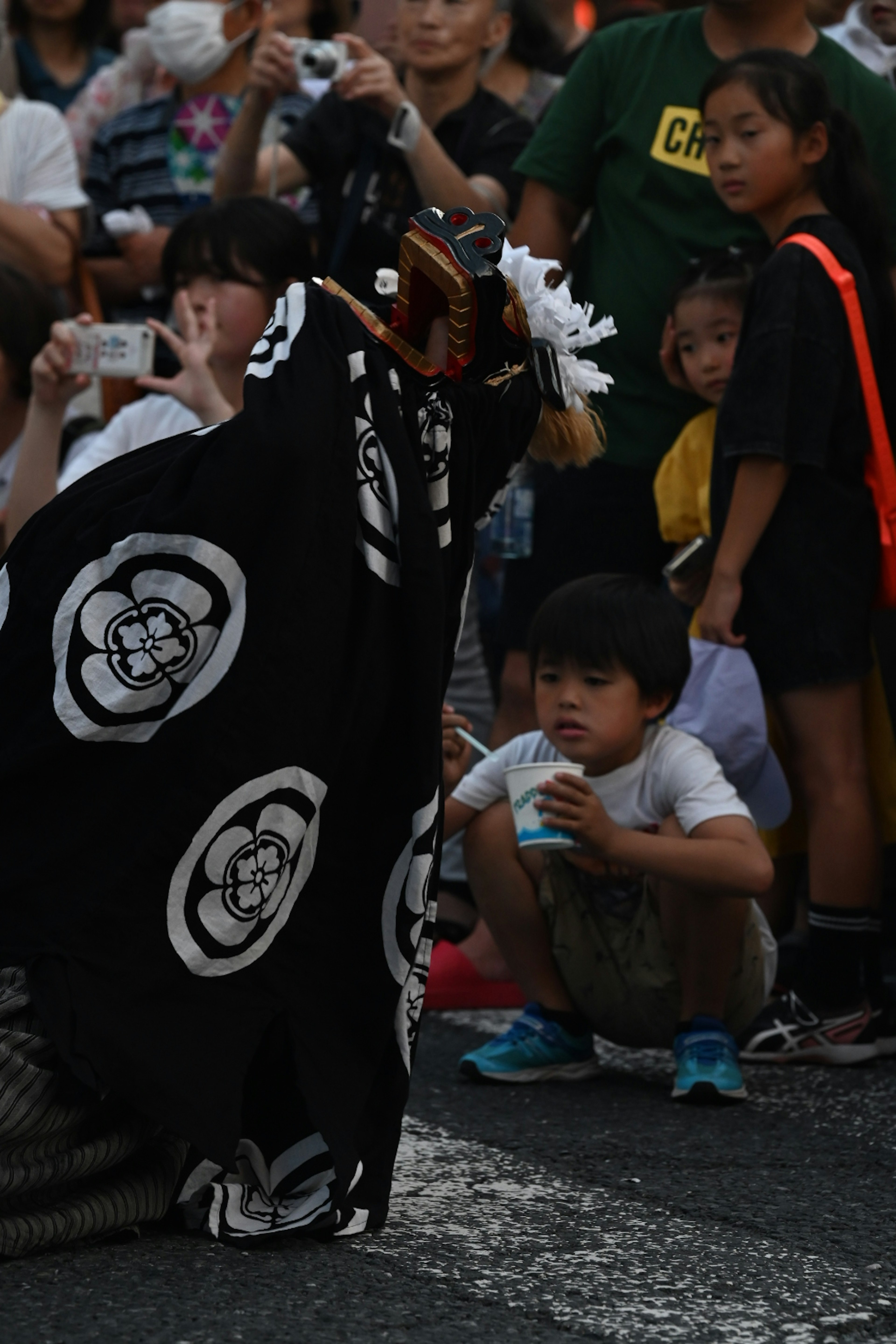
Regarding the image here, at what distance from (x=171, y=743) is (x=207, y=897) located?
0.17m

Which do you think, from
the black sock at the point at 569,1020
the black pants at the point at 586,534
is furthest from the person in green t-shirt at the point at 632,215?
the black sock at the point at 569,1020

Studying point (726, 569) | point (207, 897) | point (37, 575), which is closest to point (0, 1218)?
point (207, 897)

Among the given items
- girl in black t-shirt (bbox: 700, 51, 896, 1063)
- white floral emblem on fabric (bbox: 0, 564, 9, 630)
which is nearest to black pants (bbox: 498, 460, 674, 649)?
girl in black t-shirt (bbox: 700, 51, 896, 1063)

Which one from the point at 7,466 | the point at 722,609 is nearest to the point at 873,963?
the point at 722,609

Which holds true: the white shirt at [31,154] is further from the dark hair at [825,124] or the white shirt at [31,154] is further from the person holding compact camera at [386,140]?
the dark hair at [825,124]

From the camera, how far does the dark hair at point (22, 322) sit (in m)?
3.79

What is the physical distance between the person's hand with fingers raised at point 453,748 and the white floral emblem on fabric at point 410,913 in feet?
1.84

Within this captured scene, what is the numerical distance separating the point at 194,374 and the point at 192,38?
4.89ft

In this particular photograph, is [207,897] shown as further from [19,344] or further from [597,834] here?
[19,344]

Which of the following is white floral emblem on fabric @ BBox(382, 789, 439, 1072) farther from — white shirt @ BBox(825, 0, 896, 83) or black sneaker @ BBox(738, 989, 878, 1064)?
white shirt @ BBox(825, 0, 896, 83)

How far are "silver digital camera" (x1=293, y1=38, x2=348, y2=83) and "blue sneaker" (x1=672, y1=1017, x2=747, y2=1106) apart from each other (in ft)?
7.89

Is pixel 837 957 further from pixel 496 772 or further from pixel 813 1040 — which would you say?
pixel 496 772

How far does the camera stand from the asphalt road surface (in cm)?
160

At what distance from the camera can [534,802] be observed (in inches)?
102
